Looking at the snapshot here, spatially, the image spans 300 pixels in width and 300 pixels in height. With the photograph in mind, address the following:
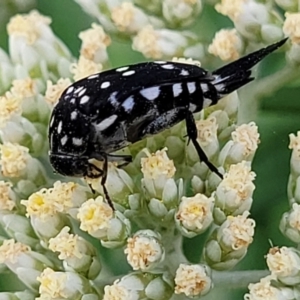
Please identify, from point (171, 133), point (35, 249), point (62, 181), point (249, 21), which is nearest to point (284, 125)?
point (249, 21)

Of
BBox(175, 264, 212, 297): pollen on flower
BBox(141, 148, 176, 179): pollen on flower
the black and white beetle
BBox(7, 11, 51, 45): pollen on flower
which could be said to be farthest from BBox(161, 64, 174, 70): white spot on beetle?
BBox(7, 11, 51, 45): pollen on flower

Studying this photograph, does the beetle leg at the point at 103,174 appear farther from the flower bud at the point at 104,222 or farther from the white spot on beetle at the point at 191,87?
the white spot on beetle at the point at 191,87

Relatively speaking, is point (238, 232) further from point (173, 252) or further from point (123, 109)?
point (123, 109)

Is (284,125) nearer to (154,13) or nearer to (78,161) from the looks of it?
(154,13)

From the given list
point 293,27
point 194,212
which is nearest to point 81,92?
point 194,212

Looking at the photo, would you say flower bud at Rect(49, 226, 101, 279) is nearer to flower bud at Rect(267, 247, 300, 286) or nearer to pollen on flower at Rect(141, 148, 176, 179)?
pollen on flower at Rect(141, 148, 176, 179)

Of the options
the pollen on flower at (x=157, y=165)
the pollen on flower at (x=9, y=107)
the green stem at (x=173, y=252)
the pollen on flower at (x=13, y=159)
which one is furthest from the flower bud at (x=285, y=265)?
the pollen on flower at (x=9, y=107)
